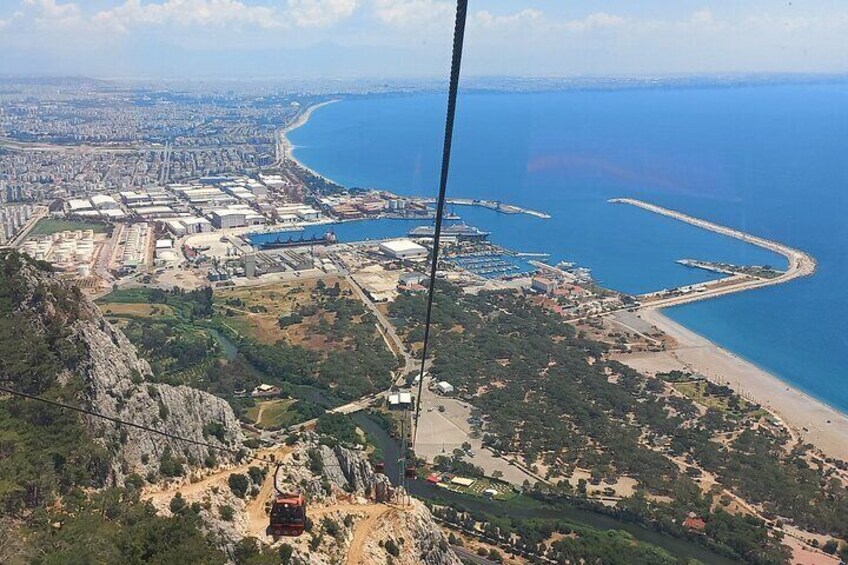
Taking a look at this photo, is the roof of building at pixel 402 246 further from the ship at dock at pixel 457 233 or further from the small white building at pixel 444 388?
the small white building at pixel 444 388

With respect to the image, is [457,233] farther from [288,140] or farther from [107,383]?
[288,140]

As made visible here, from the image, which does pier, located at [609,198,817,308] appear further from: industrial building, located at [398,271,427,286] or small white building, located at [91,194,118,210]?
small white building, located at [91,194,118,210]

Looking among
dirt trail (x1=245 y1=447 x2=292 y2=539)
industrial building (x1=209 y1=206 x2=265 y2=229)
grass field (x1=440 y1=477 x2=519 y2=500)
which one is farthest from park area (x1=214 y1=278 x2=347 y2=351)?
dirt trail (x1=245 y1=447 x2=292 y2=539)

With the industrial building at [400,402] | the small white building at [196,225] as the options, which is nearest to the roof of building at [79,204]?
the small white building at [196,225]

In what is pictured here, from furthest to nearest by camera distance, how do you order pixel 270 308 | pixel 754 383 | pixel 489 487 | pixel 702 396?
pixel 270 308
pixel 754 383
pixel 702 396
pixel 489 487

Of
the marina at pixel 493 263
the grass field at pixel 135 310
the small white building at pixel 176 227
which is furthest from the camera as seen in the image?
the small white building at pixel 176 227

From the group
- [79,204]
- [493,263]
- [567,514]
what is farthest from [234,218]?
[567,514]
